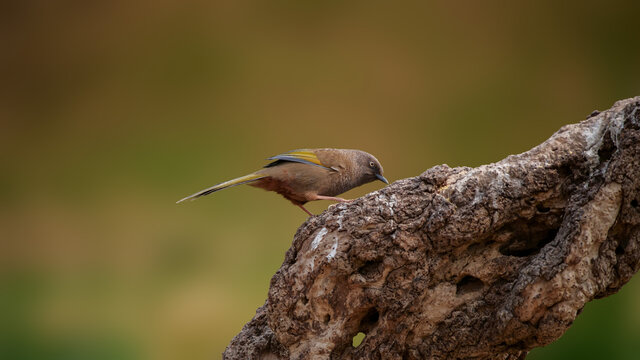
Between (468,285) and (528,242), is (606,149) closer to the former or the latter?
(528,242)

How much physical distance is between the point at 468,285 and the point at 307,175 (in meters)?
1.28

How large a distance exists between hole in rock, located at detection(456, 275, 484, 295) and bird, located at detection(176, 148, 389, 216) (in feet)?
3.38

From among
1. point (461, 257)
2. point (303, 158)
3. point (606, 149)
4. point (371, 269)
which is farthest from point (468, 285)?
point (303, 158)

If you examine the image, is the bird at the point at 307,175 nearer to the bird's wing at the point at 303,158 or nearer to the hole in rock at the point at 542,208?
the bird's wing at the point at 303,158

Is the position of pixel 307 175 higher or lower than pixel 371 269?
higher

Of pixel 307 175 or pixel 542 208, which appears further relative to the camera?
pixel 307 175

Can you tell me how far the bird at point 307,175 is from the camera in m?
3.93

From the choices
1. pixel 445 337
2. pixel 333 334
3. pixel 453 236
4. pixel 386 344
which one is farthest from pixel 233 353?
pixel 453 236

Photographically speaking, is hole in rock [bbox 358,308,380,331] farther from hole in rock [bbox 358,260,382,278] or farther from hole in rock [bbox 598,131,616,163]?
hole in rock [bbox 598,131,616,163]

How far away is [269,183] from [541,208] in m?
1.75

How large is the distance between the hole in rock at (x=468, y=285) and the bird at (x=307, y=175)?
103 centimetres

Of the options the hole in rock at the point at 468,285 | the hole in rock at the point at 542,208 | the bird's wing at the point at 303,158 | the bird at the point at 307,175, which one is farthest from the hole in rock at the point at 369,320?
the bird's wing at the point at 303,158

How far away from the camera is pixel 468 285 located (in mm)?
3154

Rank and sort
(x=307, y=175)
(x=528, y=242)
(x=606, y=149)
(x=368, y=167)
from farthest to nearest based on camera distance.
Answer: (x=368, y=167) → (x=307, y=175) → (x=528, y=242) → (x=606, y=149)
